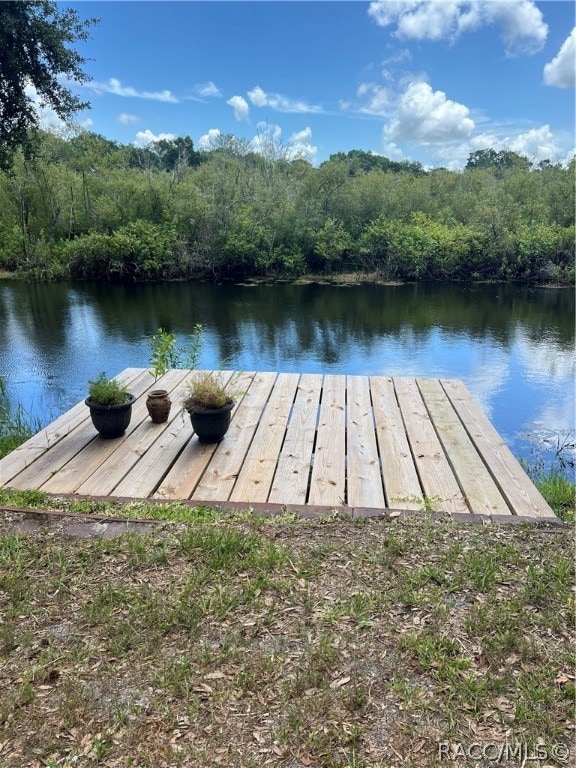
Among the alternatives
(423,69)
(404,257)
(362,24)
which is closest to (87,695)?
(362,24)

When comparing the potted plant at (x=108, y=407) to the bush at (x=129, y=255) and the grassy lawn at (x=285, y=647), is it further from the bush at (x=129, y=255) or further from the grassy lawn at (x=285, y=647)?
the bush at (x=129, y=255)

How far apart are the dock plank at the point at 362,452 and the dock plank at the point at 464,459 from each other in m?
0.45

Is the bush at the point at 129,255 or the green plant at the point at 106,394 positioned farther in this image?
the bush at the point at 129,255

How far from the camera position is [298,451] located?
10.0 ft

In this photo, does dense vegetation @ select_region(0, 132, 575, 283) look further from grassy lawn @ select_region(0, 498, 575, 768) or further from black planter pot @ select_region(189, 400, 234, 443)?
grassy lawn @ select_region(0, 498, 575, 768)

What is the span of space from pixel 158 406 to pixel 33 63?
17.8 feet

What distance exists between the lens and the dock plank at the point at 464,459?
2500mm

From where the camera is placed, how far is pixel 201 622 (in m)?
1.66

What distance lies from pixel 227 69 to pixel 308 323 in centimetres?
1137

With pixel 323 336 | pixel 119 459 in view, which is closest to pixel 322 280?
pixel 323 336

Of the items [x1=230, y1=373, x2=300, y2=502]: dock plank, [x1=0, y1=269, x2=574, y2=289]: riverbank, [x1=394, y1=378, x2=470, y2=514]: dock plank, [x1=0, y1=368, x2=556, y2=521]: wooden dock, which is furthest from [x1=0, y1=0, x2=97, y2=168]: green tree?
[x1=0, y1=269, x2=574, y2=289]: riverbank

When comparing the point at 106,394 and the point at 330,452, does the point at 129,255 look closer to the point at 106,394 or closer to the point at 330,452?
the point at 106,394

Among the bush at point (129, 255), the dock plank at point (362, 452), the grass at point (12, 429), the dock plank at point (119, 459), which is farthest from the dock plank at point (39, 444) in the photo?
the bush at point (129, 255)

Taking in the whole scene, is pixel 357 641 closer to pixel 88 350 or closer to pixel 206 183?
pixel 88 350
